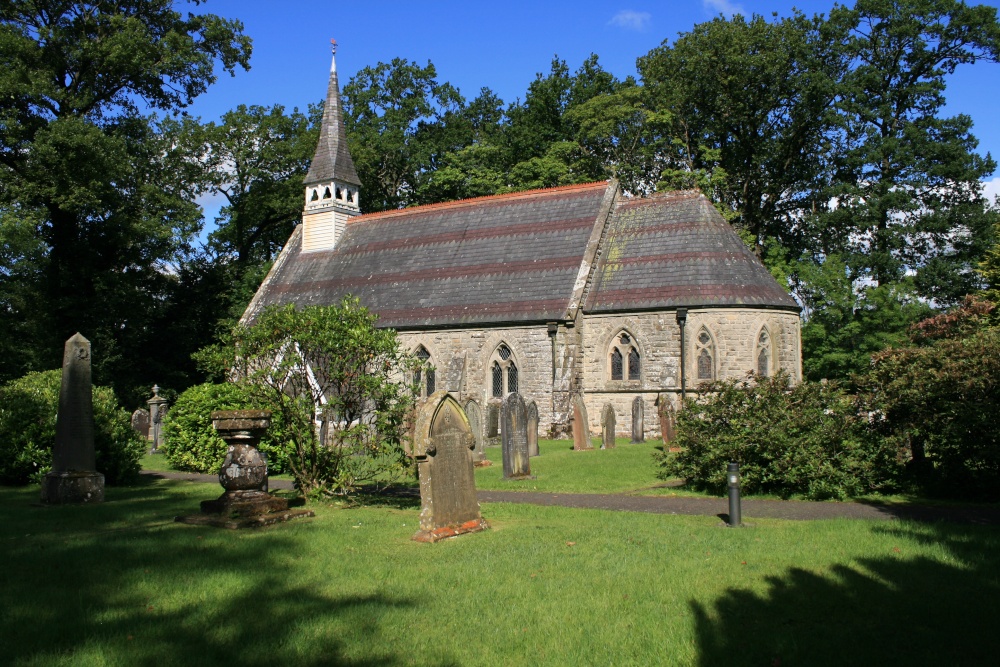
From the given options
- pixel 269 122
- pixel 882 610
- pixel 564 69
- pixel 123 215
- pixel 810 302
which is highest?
pixel 564 69

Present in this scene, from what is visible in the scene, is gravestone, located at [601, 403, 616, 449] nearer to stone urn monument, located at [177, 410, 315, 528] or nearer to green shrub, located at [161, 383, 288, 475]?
green shrub, located at [161, 383, 288, 475]

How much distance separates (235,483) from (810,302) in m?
31.2

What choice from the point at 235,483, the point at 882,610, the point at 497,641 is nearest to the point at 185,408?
the point at 235,483

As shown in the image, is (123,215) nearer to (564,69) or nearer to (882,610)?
(564,69)

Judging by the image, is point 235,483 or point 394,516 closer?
point 235,483

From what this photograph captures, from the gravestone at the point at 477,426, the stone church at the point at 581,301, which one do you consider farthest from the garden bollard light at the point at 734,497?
the stone church at the point at 581,301

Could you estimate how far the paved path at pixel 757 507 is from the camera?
10539 millimetres

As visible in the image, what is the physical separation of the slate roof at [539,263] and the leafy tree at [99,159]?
19.5ft

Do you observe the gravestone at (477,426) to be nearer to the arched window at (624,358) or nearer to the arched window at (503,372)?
the arched window at (503,372)

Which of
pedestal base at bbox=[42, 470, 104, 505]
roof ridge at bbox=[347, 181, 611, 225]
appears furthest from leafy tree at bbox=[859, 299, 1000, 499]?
roof ridge at bbox=[347, 181, 611, 225]

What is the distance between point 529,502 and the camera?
12.6 metres

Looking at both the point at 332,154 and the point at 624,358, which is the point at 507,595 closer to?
the point at 624,358

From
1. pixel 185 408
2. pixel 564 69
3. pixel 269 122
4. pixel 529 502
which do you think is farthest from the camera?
pixel 564 69

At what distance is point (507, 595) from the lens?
661cm
